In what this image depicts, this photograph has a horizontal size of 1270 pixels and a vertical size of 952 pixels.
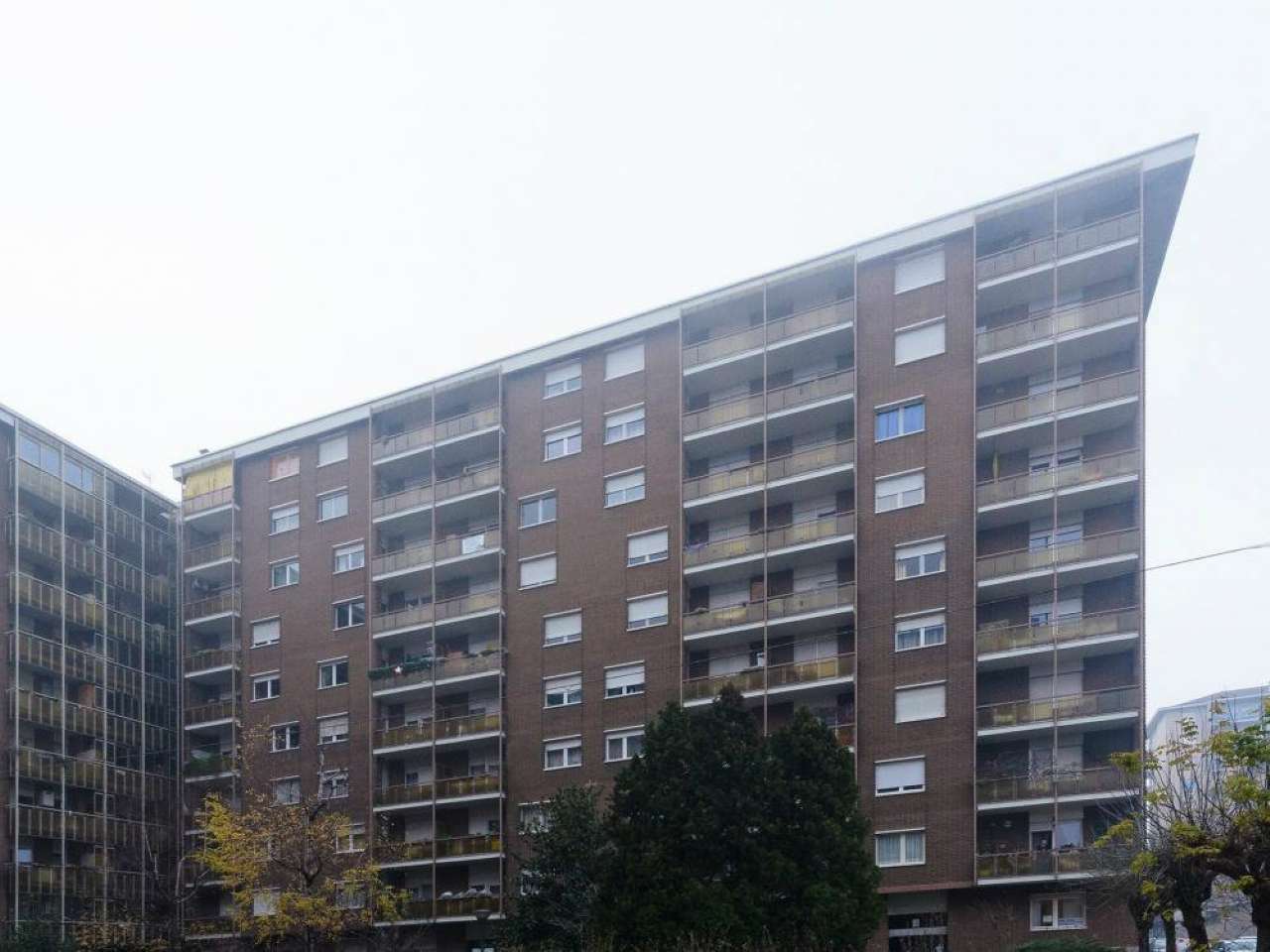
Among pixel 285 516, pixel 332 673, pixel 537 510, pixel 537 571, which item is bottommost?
pixel 332 673

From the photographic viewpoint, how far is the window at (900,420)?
47.4 m

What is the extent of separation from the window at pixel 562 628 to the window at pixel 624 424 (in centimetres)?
692

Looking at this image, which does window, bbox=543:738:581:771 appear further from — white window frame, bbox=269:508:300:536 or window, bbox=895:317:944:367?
window, bbox=895:317:944:367

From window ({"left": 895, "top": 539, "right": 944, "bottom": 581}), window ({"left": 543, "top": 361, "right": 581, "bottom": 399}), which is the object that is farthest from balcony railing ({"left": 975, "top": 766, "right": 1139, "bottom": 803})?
window ({"left": 543, "top": 361, "right": 581, "bottom": 399})

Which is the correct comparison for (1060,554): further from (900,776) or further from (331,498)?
(331,498)

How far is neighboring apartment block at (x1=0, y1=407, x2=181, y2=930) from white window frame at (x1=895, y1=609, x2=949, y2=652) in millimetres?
30182

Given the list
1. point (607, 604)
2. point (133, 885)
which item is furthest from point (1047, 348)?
point (133, 885)

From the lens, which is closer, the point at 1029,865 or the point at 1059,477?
the point at 1029,865

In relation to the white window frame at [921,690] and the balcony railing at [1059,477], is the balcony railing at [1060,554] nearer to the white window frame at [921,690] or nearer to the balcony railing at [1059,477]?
the balcony railing at [1059,477]

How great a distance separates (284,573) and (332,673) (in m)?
5.44

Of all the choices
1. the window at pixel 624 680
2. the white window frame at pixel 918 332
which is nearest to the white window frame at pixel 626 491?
the window at pixel 624 680

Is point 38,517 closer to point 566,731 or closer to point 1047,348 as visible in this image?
point 566,731

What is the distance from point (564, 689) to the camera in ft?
175

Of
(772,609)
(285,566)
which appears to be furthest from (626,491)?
(285,566)
